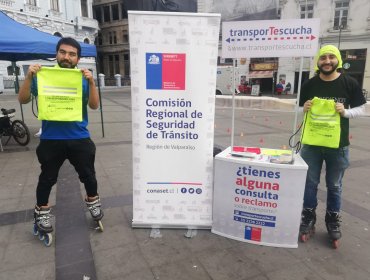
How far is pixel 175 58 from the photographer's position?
297 centimetres

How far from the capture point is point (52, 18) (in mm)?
35656

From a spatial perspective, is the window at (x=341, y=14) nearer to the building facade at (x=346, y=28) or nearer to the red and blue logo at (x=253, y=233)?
the building facade at (x=346, y=28)

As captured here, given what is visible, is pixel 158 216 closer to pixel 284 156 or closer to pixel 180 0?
pixel 284 156

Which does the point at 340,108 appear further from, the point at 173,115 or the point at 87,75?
the point at 87,75

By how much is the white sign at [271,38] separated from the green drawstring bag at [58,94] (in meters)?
1.45

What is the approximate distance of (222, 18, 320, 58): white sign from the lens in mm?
2828

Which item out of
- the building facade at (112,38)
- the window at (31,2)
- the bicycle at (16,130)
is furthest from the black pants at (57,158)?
the building facade at (112,38)

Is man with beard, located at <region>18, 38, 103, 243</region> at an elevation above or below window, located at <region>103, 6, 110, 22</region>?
below

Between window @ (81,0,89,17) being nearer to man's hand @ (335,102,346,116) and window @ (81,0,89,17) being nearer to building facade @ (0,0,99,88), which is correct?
building facade @ (0,0,99,88)

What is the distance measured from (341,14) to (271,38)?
2906 cm

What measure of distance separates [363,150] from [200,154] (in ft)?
18.4

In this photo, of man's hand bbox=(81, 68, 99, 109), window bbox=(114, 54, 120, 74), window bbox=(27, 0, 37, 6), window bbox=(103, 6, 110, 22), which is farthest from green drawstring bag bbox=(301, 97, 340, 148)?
window bbox=(103, 6, 110, 22)

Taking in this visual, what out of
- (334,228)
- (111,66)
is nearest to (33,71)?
(334,228)

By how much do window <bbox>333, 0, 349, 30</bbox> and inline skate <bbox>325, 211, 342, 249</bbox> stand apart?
2821cm
